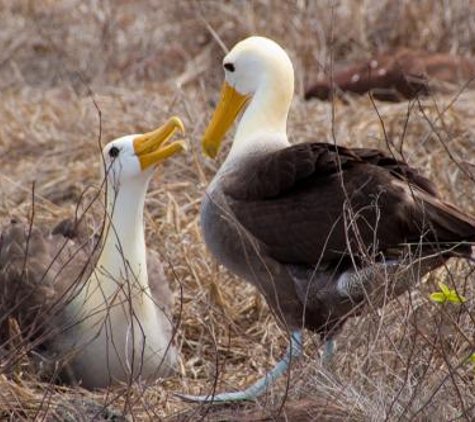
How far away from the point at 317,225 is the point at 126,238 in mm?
836

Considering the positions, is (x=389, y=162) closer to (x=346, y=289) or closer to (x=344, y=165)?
(x=344, y=165)

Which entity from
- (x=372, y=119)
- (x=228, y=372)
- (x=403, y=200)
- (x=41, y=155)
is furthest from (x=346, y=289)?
(x=41, y=155)

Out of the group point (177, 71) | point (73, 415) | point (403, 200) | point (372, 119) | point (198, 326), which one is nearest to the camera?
point (73, 415)

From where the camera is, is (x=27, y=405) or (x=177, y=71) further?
(x=177, y=71)

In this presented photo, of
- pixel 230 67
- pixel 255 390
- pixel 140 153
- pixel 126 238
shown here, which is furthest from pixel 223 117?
pixel 255 390

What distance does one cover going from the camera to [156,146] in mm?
5816

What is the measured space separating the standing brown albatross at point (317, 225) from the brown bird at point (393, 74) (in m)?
3.36

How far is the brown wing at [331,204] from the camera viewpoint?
5012 mm

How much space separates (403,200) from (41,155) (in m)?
3.49

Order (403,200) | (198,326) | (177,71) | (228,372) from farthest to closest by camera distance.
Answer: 1. (177,71)
2. (198,326)
3. (228,372)
4. (403,200)

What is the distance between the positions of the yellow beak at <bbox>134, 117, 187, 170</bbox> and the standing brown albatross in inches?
9.7

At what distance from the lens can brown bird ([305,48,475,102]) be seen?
8.88 m

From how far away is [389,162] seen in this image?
207 inches

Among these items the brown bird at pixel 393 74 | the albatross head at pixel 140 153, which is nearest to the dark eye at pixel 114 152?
the albatross head at pixel 140 153
